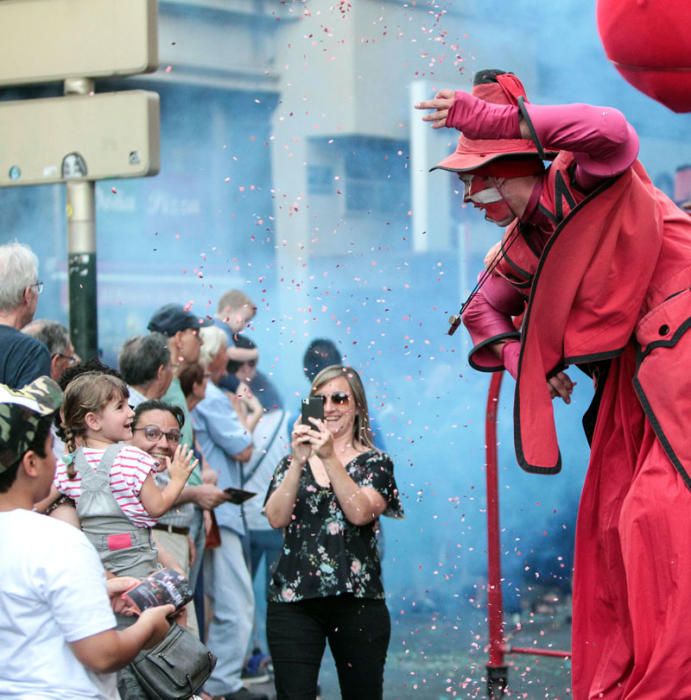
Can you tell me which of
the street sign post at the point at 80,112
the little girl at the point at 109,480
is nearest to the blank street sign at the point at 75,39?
the street sign post at the point at 80,112

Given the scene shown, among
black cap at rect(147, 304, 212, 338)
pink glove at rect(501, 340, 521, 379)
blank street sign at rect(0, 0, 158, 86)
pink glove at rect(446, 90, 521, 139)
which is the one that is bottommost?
pink glove at rect(501, 340, 521, 379)

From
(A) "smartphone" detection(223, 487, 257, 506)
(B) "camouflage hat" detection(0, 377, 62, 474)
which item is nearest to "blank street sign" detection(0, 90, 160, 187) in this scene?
(A) "smartphone" detection(223, 487, 257, 506)

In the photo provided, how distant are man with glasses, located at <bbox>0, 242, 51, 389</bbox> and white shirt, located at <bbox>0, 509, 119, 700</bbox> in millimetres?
1708

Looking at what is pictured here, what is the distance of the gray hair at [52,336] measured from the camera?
19.3 feet

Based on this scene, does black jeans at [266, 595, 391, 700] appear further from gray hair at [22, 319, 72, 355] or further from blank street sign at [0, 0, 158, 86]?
blank street sign at [0, 0, 158, 86]

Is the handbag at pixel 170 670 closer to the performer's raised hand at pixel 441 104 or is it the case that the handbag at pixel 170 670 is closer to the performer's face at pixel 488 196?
the performer's face at pixel 488 196

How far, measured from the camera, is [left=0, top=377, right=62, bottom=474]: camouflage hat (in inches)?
128

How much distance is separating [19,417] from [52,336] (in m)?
2.68

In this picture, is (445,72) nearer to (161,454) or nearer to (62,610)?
(161,454)

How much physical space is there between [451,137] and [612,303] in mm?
3918

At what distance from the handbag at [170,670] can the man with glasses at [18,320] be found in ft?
3.80

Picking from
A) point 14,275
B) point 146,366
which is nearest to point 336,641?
point 146,366

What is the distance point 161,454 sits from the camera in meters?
5.31

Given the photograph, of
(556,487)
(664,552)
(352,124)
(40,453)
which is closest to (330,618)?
(664,552)
